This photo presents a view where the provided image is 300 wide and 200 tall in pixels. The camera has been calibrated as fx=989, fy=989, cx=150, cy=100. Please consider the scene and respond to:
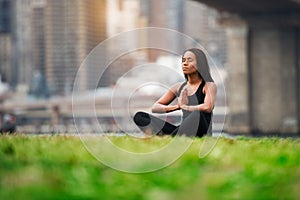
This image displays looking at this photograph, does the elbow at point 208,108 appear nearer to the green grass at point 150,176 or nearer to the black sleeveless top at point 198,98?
the black sleeveless top at point 198,98

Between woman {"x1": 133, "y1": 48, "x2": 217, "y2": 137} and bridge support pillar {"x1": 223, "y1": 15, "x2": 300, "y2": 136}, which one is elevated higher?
woman {"x1": 133, "y1": 48, "x2": 217, "y2": 137}

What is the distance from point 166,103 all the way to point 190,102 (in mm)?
277

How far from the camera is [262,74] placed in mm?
66625

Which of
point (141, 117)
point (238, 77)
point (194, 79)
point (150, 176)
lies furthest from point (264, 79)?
point (150, 176)

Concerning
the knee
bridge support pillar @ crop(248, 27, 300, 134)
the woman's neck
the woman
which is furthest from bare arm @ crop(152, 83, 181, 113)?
bridge support pillar @ crop(248, 27, 300, 134)

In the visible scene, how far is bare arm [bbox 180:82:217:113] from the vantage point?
31.7ft

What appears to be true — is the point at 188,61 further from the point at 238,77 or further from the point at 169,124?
the point at 238,77

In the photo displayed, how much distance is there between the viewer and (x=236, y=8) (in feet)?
202

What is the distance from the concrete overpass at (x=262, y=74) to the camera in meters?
65.2

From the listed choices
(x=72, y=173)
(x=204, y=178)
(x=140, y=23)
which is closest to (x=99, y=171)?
(x=72, y=173)

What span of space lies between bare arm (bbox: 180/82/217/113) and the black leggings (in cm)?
8

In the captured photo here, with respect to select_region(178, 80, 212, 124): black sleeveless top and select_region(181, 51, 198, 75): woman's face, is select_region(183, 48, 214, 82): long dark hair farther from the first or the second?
select_region(178, 80, 212, 124): black sleeveless top

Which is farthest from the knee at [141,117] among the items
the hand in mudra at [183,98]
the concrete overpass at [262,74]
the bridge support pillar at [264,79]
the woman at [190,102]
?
the bridge support pillar at [264,79]

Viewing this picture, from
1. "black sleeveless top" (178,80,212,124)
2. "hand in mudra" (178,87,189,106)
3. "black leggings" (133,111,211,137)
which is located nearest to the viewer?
"black leggings" (133,111,211,137)
